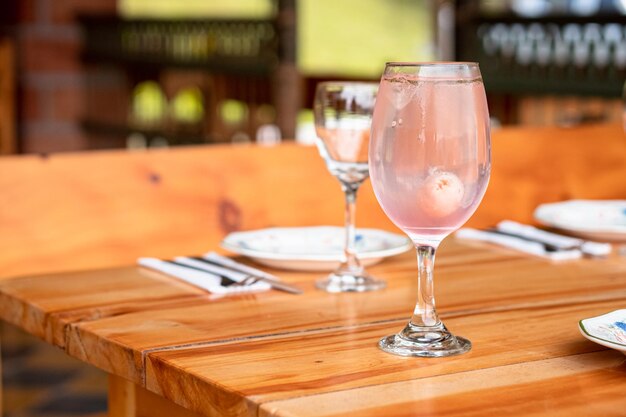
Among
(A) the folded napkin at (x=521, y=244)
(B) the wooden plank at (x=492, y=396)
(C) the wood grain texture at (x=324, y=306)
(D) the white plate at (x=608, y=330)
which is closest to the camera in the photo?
(B) the wooden plank at (x=492, y=396)

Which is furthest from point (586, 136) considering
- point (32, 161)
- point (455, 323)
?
point (455, 323)

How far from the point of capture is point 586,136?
2207mm

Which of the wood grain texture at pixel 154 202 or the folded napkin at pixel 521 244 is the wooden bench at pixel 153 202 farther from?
the folded napkin at pixel 521 244

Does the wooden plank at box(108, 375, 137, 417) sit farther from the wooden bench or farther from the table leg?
the wooden bench

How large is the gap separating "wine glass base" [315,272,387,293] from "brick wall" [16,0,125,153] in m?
3.93

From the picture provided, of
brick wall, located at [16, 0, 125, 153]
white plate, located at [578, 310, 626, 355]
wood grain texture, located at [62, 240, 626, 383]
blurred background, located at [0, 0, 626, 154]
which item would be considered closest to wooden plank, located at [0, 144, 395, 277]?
wood grain texture, located at [62, 240, 626, 383]

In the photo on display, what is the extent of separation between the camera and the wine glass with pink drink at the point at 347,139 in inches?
45.3

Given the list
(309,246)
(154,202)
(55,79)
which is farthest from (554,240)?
(55,79)

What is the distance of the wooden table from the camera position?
2.50ft

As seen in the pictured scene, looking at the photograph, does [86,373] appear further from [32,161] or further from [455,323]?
[455,323]

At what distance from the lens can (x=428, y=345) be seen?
0.88 meters

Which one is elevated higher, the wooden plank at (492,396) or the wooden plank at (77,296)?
the wooden plank at (77,296)

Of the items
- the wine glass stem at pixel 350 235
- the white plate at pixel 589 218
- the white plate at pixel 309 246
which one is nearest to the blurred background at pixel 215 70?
the white plate at pixel 589 218

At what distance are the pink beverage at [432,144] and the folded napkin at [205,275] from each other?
0.30 m
